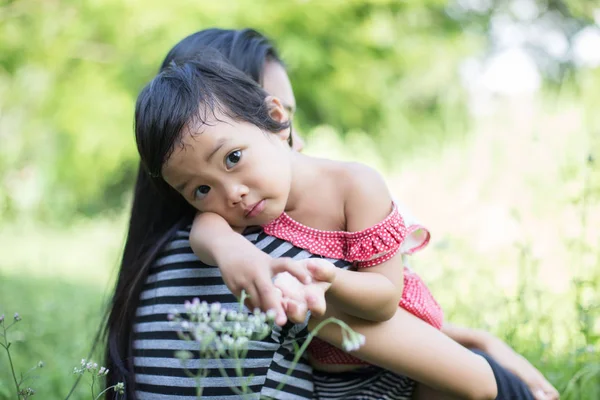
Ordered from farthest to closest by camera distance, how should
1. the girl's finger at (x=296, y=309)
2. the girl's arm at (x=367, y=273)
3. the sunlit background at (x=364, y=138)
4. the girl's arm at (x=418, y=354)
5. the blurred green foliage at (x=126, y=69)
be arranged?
1. the blurred green foliage at (x=126, y=69)
2. the sunlit background at (x=364, y=138)
3. the girl's arm at (x=418, y=354)
4. the girl's arm at (x=367, y=273)
5. the girl's finger at (x=296, y=309)

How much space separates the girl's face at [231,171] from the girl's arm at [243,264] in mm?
58

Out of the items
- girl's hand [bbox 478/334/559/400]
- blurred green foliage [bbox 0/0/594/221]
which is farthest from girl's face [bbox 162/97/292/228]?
blurred green foliage [bbox 0/0/594/221]

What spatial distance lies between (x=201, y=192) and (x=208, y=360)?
382 mm

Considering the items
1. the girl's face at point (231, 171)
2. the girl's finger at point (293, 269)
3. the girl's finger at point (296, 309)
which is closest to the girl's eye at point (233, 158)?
the girl's face at point (231, 171)

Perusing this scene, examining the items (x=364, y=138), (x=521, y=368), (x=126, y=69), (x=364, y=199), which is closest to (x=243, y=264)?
(x=364, y=199)

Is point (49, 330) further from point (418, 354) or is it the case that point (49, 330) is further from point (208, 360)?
point (418, 354)

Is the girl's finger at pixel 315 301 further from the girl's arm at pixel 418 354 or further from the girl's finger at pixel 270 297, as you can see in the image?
the girl's arm at pixel 418 354

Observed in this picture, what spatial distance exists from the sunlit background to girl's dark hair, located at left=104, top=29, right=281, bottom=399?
0.70 m

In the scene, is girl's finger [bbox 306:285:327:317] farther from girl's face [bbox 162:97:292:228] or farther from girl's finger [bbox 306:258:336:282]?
girl's face [bbox 162:97:292:228]

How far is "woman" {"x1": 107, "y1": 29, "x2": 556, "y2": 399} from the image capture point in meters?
1.53

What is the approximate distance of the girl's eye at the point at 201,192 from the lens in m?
1.55

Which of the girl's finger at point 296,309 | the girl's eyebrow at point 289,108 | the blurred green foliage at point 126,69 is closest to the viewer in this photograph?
the girl's finger at point 296,309

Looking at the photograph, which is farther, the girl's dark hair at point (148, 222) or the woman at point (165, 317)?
the girl's dark hair at point (148, 222)

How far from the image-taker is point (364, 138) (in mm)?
8148
